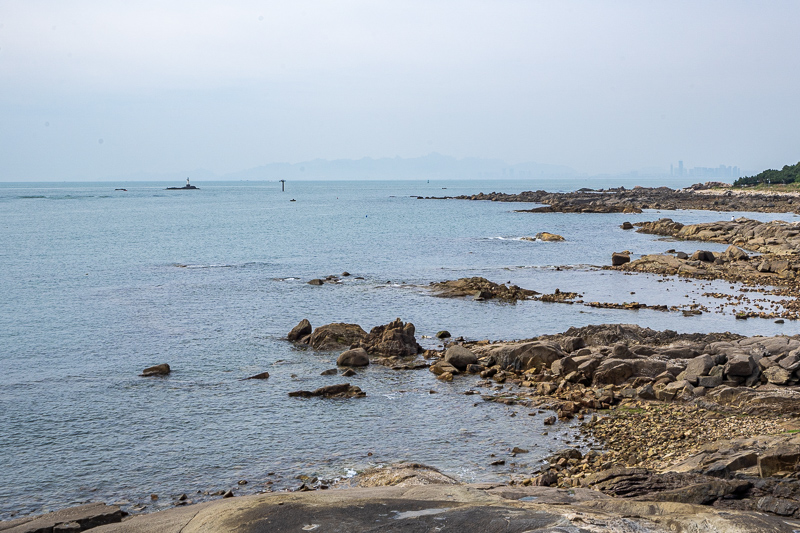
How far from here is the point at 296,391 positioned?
85.8 ft

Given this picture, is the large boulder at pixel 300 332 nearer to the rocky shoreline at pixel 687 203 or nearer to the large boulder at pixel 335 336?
the large boulder at pixel 335 336

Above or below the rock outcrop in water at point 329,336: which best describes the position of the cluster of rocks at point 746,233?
above

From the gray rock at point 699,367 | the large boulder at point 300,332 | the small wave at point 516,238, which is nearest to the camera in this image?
the gray rock at point 699,367

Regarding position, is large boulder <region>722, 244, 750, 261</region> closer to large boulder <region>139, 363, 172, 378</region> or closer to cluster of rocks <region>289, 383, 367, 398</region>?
cluster of rocks <region>289, 383, 367, 398</region>

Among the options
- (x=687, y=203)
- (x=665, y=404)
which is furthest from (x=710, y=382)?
(x=687, y=203)

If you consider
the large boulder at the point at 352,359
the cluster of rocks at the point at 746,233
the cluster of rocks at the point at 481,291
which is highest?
the cluster of rocks at the point at 746,233

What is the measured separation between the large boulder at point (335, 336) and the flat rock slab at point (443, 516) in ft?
63.1

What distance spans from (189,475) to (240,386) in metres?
8.38

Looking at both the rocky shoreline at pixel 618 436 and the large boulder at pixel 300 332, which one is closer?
the rocky shoreline at pixel 618 436

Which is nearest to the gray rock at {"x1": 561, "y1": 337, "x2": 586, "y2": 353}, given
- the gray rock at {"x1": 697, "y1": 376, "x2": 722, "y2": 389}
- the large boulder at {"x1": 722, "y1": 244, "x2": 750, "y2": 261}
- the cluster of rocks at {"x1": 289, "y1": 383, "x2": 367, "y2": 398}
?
the gray rock at {"x1": 697, "y1": 376, "x2": 722, "y2": 389}

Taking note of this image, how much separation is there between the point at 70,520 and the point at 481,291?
35.3m

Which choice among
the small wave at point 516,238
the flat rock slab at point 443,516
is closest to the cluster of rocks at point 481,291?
the flat rock slab at point 443,516

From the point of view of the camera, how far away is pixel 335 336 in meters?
33.7

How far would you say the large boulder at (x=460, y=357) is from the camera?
2908cm
